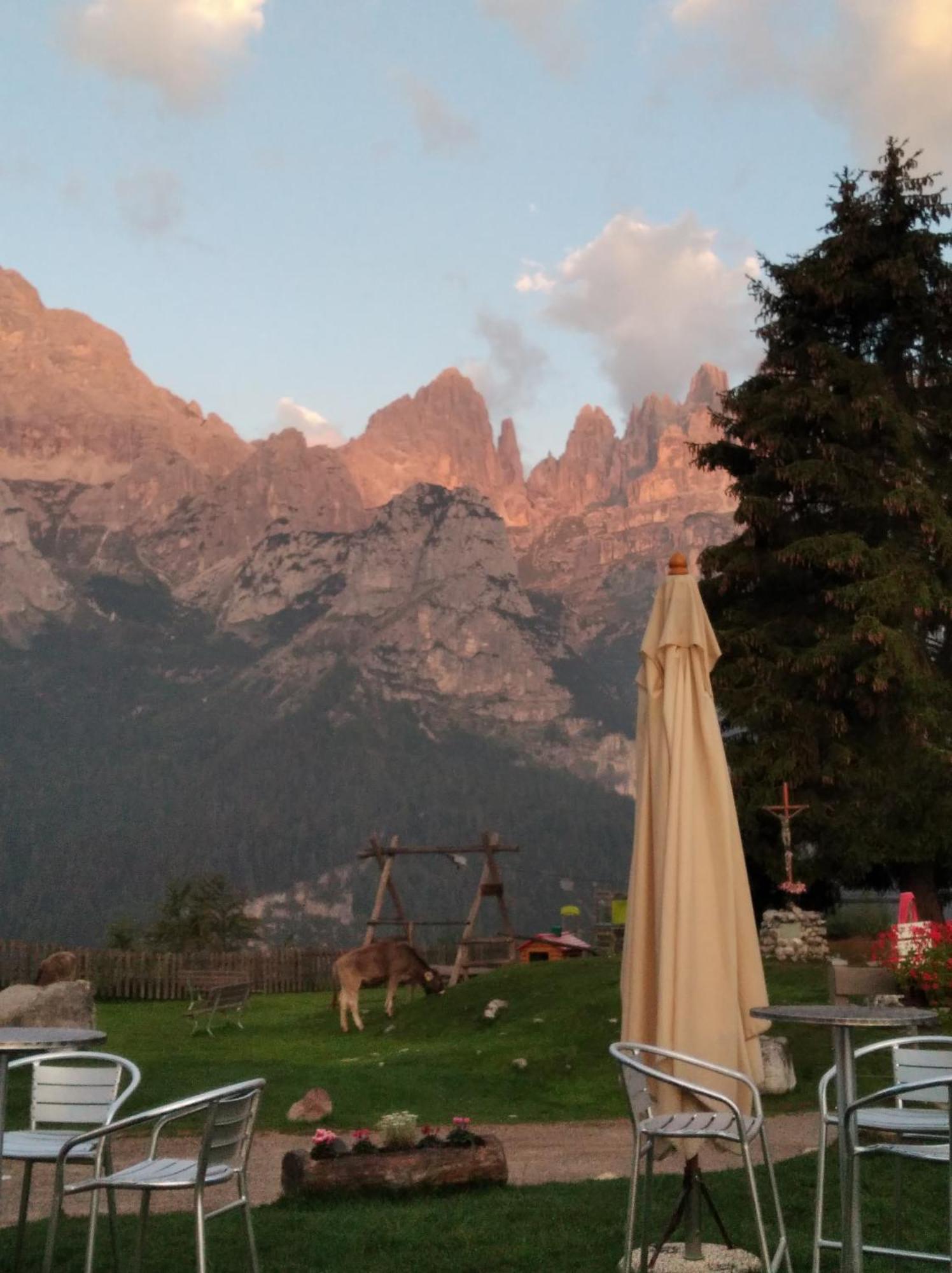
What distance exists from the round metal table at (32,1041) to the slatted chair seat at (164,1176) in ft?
1.53

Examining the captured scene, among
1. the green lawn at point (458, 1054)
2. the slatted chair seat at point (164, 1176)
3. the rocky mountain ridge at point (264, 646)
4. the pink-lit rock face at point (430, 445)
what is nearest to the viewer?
the slatted chair seat at point (164, 1176)

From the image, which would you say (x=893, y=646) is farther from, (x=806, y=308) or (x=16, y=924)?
(x=16, y=924)

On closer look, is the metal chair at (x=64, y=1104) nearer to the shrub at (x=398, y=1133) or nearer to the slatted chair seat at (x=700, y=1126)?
the slatted chair seat at (x=700, y=1126)

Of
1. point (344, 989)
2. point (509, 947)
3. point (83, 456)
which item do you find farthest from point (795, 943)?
point (83, 456)

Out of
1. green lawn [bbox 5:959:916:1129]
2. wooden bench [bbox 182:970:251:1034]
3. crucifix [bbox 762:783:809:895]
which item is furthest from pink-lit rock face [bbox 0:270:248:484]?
crucifix [bbox 762:783:809:895]

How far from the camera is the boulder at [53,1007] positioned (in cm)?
1702

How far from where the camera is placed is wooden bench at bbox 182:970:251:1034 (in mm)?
23469

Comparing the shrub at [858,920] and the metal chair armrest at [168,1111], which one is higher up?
the metal chair armrest at [168,1111]

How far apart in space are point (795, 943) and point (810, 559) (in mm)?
7957

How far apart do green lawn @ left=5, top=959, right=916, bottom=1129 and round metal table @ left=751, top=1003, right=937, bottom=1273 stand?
827 centimetres

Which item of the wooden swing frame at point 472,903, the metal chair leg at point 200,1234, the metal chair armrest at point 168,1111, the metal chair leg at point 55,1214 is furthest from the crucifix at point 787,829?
the metal chair leg at point 200,1234

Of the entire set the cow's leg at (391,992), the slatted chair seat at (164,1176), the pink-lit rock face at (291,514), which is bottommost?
the cow's leg at (391,992)

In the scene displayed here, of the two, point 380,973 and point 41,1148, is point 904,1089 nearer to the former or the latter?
point 41,1148

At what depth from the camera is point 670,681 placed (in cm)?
669
